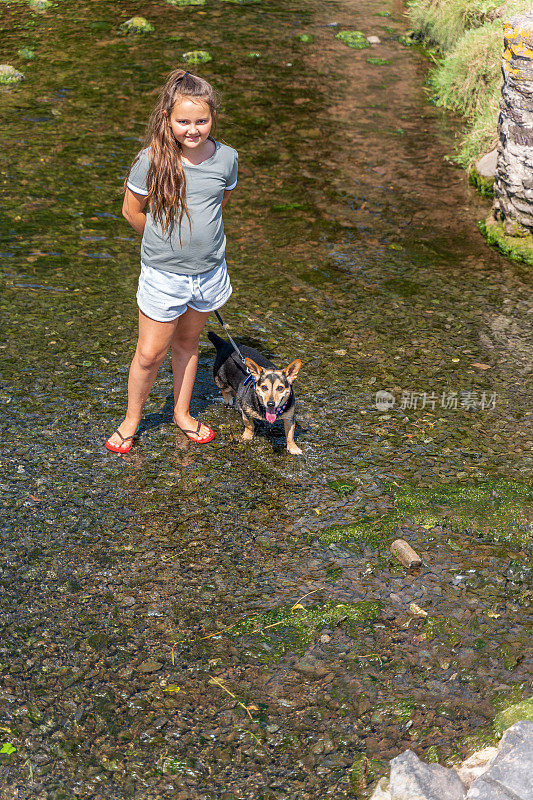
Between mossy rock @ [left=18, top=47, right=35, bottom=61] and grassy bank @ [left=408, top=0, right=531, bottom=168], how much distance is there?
7.25m

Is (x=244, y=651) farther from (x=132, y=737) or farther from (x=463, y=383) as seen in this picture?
(x=463, y=383)

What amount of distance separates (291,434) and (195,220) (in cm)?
196

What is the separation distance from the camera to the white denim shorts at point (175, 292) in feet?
17.3

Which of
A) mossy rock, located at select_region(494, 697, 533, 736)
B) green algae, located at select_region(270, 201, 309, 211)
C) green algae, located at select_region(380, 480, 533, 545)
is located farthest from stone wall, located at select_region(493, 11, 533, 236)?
mossy rock, located at select_region(494, 697, 533, 736)

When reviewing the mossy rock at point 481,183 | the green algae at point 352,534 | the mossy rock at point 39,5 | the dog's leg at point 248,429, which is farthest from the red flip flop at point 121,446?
the mossy rock at point 39,5

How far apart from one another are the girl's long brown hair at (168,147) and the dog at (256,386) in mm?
1495

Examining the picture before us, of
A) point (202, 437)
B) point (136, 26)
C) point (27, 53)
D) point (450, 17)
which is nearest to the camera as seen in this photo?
point (202, 437)

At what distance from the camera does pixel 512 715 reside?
13.6 ft

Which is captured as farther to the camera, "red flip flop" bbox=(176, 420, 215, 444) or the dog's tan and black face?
"red flip flop" bbox=(176, 420, 215, 444)

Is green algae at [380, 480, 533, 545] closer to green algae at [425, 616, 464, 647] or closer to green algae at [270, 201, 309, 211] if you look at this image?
green algae at [425, 616, 464, 647]

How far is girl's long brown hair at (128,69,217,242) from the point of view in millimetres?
4766

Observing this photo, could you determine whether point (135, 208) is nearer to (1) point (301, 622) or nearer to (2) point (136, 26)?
(1) point (301, 622)

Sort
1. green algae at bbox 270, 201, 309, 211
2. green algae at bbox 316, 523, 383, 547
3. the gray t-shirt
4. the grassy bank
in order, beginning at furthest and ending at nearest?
the grassy bank
green algae at bbox 270, 201, 309, 211
green algae at bbox 316, 523, 383, 547
the gray t-shirt

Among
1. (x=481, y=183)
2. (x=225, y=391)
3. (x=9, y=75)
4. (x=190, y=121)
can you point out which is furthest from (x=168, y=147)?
(x=9, y=75)
